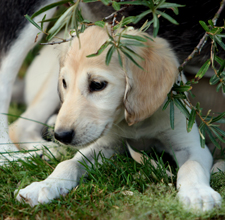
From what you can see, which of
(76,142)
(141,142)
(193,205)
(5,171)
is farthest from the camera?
(141,142)

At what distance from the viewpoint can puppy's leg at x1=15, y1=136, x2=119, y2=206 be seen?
6.12 feet

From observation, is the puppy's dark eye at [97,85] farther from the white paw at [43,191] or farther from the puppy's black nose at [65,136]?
the white paw at [43,191]

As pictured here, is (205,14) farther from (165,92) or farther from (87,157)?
(87,157)

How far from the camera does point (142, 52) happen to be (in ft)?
6.81

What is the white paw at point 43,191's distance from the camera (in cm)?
185

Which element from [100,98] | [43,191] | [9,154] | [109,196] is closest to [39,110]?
[9,154]

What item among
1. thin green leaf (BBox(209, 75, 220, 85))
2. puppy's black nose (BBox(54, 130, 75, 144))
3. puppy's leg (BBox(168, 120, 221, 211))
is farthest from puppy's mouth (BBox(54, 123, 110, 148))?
thin green leaf (BBox(209, 75, 220, 85))

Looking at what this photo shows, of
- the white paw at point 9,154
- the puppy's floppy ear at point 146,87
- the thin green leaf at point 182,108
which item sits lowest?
the white paw at point 9,154

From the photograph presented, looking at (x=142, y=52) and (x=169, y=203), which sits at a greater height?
(x=142, y=52)

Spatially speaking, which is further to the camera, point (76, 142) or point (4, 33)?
point (4, 33)

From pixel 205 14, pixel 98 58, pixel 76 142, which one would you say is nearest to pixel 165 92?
pixel 98 58

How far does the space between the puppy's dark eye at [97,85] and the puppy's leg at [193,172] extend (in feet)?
2.16

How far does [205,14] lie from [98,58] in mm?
1202

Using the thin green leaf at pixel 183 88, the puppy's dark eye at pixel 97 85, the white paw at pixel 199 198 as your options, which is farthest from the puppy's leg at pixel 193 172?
the puppy's dark eye at pixel 97 85
